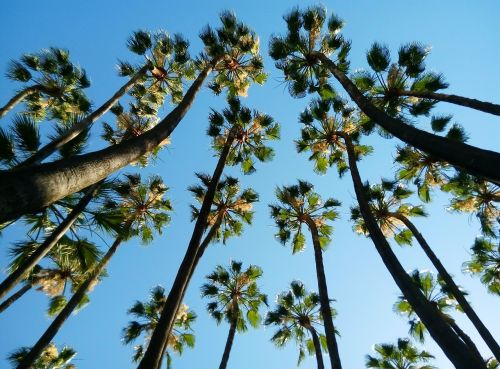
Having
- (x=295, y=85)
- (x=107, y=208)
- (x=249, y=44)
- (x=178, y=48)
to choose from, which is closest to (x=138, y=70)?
(x=178, y=48)

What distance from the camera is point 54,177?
156 inches

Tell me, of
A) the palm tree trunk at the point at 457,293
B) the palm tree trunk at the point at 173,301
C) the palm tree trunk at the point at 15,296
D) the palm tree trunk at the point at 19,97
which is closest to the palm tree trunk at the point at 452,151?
the palm tree trunk at the point at 173,301

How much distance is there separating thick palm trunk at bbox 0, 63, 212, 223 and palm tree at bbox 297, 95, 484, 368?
6228mm

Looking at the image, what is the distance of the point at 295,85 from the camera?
15.5 meters

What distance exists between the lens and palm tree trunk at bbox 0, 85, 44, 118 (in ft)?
53.0

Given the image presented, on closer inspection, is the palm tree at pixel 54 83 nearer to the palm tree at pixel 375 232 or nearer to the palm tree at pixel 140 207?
the palm tree at pixel 140 207

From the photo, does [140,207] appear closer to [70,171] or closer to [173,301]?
[173,301]

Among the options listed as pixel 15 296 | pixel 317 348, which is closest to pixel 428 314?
pixel 317 348

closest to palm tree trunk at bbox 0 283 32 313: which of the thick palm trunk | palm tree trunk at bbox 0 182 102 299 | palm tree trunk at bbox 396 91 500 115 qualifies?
palm tree trunk at bbox 0 182 102 299

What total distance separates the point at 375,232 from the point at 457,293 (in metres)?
6.42

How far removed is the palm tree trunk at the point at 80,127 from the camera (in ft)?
27.0

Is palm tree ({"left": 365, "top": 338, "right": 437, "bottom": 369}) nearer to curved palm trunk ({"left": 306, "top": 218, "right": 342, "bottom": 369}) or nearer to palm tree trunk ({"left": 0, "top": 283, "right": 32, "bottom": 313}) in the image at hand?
curved palm trunk ({"left": 306, "top": 218, "right": 342, "bottom": 369})

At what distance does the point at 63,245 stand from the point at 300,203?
1044cm

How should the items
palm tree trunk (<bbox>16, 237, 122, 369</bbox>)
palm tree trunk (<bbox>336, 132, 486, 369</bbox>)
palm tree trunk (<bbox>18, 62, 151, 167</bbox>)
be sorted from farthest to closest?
palm tree trunk (<bbox>16, 237, 122, 369</bbox>) → palm tree trunk (<bbox>18, 62, 151, 167</bbox>) → palm tree trunk (<bbox>336, 132, 486, 369</bbox>)
